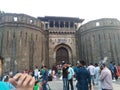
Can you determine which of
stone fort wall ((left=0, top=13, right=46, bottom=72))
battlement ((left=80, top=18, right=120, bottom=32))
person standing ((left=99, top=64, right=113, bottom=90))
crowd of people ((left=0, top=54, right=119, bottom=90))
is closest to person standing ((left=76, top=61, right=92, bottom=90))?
crowd of people ((left=0, top=54, right=119, bottom=90))

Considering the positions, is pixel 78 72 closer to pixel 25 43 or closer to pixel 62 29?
pixel 25 43

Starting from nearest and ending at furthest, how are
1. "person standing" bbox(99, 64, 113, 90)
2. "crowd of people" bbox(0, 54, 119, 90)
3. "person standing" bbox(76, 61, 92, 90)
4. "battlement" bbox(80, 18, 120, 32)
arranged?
"crowd of people" bbox(0, 54, 119, 90) < "person standing" bbox(99, 64, 113, 90) < "person standing" bbox(76, 61, 92, 90) < "battlement" bbox(80, 18, 120, 32)

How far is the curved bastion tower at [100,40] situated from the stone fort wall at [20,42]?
210 inches

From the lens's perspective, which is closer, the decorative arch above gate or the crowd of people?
the crowd of people

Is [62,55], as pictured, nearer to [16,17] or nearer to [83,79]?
[16,17]

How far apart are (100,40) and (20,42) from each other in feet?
30.2

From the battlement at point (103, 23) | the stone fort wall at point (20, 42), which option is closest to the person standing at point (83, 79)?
the stone fort wall at point (20, 42)

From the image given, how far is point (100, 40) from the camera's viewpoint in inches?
832

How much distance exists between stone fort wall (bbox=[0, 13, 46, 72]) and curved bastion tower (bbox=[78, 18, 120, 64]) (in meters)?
5.34

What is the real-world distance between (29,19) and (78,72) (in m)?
16.7

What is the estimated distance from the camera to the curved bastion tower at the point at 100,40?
20.6m

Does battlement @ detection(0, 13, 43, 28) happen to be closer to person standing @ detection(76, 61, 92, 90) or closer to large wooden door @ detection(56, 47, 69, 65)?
large wooden door @ detection(56, 47, 69, 65)

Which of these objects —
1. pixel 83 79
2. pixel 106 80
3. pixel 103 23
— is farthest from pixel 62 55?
pixel 106 80

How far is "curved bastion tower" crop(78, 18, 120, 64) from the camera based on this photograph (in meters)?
20.6
